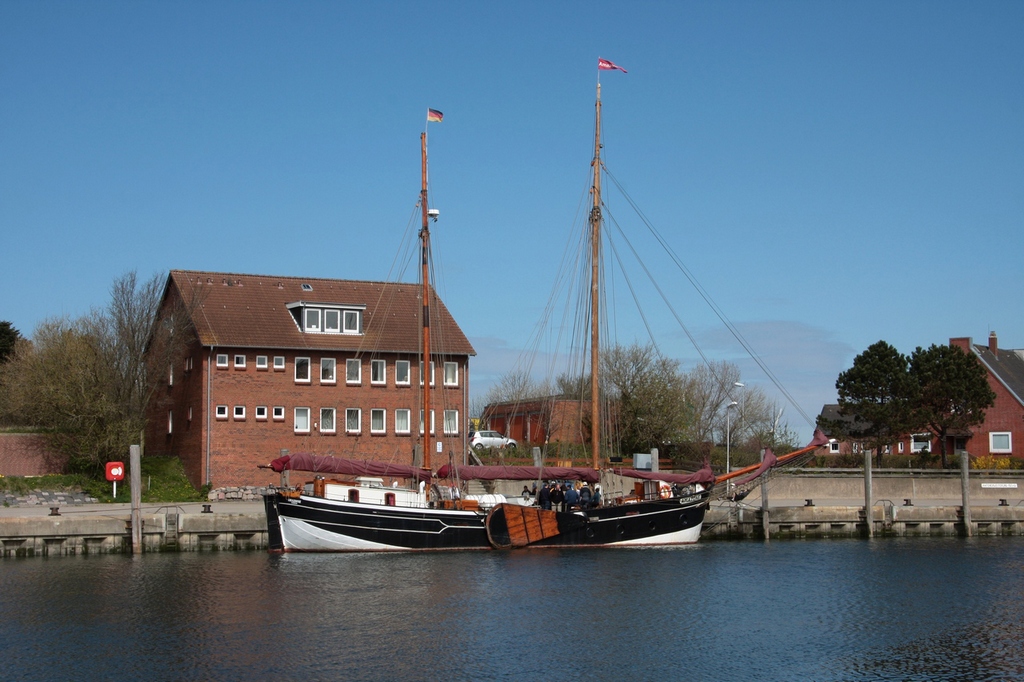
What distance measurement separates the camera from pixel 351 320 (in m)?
63.7

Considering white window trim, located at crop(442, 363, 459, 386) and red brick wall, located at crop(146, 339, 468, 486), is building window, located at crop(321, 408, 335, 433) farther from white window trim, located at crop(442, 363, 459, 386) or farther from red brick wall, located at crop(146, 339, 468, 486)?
white window trim, located at crop(442, 363, 459, 386)

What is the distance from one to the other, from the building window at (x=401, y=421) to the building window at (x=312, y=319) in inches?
266

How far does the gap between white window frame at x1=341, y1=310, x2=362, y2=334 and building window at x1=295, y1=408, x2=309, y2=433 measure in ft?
17.7

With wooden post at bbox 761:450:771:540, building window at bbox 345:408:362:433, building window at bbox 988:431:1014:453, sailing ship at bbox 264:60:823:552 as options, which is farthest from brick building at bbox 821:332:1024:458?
building window at bbox 345:408:362:433

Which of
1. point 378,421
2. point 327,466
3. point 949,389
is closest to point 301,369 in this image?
point 378,421

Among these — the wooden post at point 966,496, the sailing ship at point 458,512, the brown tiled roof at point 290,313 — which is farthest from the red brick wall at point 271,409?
the wooden post at point 966,496

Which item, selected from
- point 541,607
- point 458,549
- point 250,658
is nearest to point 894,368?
point 458,549

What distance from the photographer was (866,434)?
65688 mm

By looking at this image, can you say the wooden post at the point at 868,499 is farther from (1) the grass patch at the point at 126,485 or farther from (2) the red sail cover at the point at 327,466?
(1) the grass patch at the point at 126,485

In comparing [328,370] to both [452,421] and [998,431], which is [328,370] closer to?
[452,421]

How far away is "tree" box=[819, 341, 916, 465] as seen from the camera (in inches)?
2522

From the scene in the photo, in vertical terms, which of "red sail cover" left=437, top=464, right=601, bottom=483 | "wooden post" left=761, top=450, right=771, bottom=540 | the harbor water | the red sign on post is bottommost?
the harbor water

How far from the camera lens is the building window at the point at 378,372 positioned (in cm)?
6262

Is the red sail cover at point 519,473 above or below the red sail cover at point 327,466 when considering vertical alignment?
below
